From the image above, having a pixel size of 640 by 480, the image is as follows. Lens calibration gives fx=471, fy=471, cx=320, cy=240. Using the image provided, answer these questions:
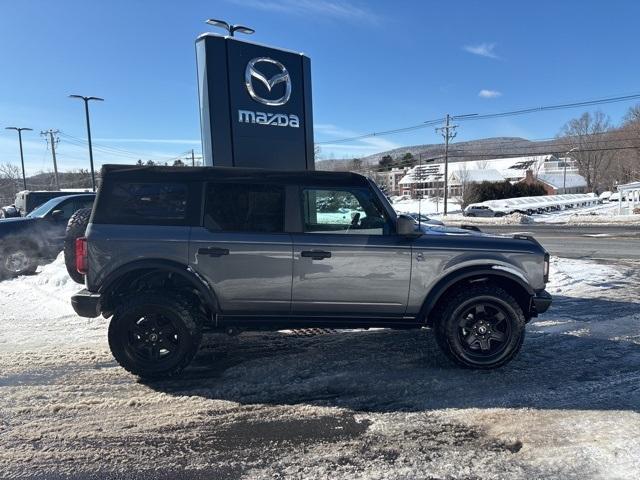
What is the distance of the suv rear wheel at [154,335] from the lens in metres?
4.40

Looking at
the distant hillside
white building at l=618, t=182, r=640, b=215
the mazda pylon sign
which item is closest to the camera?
the mazda pylon sign

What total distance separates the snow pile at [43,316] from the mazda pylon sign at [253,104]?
3.05 m

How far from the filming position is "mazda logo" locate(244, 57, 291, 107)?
7539 mm

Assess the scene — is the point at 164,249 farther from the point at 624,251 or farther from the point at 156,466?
the point at 624,251

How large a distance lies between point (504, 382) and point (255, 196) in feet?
9.59

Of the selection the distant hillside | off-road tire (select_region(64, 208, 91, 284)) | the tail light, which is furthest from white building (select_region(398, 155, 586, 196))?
the tail light

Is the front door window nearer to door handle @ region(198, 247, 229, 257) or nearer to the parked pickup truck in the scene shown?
door handle @ region(198, 247, 229, 257)

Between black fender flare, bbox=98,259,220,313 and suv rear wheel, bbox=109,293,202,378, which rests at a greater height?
black fender flare, bbox=98,259,220,313

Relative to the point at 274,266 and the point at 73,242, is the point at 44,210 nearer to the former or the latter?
the point at 73,242

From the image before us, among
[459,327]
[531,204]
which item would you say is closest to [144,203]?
[459,327]

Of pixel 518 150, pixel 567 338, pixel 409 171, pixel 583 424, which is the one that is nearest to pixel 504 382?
pixel 583 424

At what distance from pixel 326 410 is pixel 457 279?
1.77 meters

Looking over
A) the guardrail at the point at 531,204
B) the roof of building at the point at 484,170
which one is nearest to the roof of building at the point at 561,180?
the roof of building at the point at 484,170

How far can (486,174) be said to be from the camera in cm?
9269
